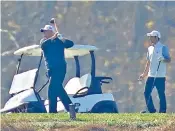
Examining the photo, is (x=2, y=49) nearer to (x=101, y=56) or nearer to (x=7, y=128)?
(x=101, y=56)

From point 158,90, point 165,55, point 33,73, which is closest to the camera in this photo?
point 165,55

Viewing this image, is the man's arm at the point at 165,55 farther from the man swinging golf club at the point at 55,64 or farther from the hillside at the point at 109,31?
the hillside at the point at 109,31

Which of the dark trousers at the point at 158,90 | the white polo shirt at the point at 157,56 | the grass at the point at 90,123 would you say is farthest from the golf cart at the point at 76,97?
the grass at the point at 90,123

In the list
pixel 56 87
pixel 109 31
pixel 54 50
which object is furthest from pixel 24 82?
pixel 109 31

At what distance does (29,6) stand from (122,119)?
2004cm

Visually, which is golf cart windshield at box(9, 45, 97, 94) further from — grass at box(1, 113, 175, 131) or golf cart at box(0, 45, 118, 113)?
grass at box(1, 113, 175, 131)

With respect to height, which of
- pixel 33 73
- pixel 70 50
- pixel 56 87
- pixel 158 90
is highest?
pixel 70 50

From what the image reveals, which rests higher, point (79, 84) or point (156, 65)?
point (156, 65)

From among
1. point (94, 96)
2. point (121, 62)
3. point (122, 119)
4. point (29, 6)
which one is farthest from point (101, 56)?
point (122, 119)

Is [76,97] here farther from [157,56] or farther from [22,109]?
[157,56]

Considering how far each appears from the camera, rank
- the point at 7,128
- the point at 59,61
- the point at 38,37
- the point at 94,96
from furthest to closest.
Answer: the point at 38,37
the point at 94,96
the point at 59,61
the point at 7,128

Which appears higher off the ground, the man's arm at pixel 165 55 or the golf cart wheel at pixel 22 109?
the man's arm at pixel 165 55

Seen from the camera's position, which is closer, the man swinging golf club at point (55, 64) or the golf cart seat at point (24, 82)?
the man swinging golf club at point (55, 64)

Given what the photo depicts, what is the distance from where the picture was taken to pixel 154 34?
58.7 ft
